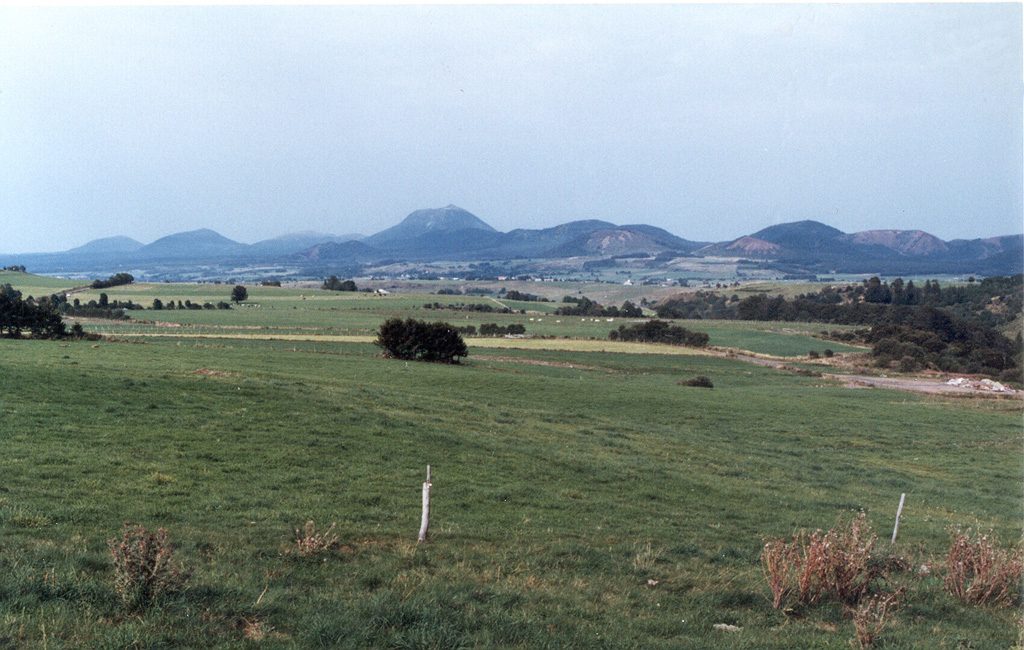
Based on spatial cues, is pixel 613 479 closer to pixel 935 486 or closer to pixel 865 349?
pixel 935 486

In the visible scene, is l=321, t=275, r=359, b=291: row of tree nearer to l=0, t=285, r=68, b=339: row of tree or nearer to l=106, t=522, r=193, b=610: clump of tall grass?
l=0, t=285, r=68, b=339: row of tree

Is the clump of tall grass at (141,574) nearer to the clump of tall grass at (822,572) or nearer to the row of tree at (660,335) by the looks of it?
the clump of tall grass at (822,572)

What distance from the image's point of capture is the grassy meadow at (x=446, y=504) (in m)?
6.90

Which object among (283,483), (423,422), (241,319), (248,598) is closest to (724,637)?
(248,598)

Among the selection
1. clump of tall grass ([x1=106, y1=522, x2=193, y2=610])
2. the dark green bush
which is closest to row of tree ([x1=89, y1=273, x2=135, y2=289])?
the dark green bush

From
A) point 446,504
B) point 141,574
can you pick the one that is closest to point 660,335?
point 446,504

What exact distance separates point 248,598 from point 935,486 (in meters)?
20.6

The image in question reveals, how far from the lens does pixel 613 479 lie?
17031 mm

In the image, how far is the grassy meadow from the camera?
22.6 ft

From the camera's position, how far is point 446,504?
13.1 m

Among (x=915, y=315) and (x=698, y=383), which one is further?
(x=915, y=315)

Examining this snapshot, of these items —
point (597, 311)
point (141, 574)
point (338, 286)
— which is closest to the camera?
point (141, 574)

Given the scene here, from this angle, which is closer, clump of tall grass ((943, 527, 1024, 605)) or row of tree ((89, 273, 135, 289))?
clump of tall grass ((943, 527, 1024, 605))

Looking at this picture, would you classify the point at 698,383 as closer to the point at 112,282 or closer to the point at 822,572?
the point at 822,572
